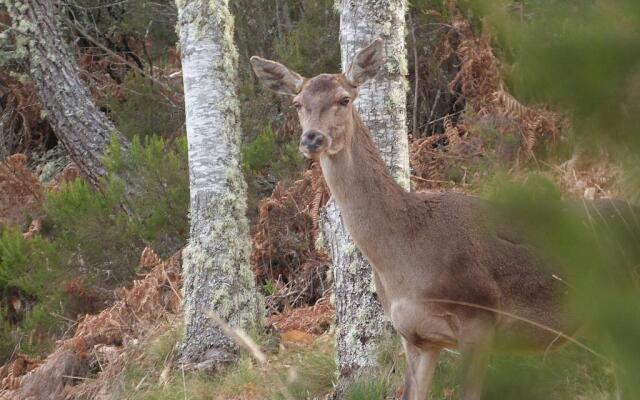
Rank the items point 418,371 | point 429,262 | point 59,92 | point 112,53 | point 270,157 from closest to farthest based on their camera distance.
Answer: point 429,262 → point 418,371 → point 270,157 → point 59,92 → point 112,53

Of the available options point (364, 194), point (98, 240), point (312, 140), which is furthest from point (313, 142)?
point (98, 240)

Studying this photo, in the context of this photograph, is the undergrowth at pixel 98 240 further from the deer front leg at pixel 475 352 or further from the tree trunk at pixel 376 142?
the deer front leg at pixel 475 352

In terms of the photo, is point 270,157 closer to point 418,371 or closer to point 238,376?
point 238,376

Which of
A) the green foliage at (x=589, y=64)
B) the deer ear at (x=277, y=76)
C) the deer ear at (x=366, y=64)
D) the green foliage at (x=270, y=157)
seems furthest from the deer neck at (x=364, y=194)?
the green foliage at (x=270, y=157)

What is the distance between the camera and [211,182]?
837cm

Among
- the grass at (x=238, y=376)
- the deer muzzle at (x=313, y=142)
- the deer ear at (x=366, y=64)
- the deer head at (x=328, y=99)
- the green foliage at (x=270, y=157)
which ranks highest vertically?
the deer ear at (x=366, y=64)

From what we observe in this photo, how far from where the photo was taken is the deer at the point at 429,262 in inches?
219

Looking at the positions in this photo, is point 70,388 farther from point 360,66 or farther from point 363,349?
point 360,66

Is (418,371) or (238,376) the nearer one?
(418,371)

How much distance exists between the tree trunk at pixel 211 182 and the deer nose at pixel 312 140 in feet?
8.67

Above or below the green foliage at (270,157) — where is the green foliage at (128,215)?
below

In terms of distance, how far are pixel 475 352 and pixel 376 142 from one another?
73.3 inches

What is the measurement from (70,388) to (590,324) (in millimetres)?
7133

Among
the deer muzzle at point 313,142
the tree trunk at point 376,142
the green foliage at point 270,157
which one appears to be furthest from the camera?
the green foliage at point 270,157
